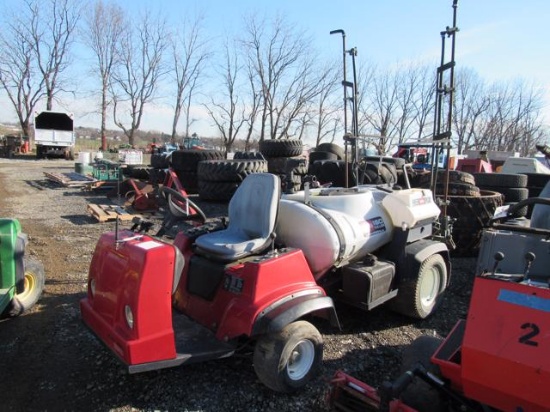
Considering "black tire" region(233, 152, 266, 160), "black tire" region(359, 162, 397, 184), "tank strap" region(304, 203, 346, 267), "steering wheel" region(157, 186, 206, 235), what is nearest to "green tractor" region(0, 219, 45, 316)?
"steering wheel" region(157, 186, 206, 235)

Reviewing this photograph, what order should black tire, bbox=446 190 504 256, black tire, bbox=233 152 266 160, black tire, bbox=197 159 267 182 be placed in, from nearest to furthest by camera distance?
1. black tire, bbox=446 190 504 256
2. black tire, bbox=197 159 267 182
3. black tire, bbox=233 152 266 160

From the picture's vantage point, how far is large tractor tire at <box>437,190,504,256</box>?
236 inches

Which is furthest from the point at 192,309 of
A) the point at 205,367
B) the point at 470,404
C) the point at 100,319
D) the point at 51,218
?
the point at 51,218

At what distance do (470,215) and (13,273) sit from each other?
551cm

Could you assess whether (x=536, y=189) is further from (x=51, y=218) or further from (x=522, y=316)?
(x=51, y=218)

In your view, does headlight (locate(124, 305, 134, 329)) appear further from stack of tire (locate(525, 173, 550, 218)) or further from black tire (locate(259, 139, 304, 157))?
black tire (locate(259, 139, 304, 157))

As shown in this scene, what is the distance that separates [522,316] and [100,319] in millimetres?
2418

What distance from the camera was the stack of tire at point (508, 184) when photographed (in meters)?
7.98

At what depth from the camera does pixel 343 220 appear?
359 cm

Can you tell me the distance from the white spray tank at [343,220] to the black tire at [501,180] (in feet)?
15.2

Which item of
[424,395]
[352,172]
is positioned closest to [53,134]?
[352,172]

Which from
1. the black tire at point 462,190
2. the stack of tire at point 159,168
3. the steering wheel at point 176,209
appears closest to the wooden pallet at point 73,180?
the stack of tire at point 159,168

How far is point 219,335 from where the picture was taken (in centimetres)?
293

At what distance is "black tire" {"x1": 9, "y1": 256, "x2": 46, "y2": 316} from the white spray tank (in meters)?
2.39
